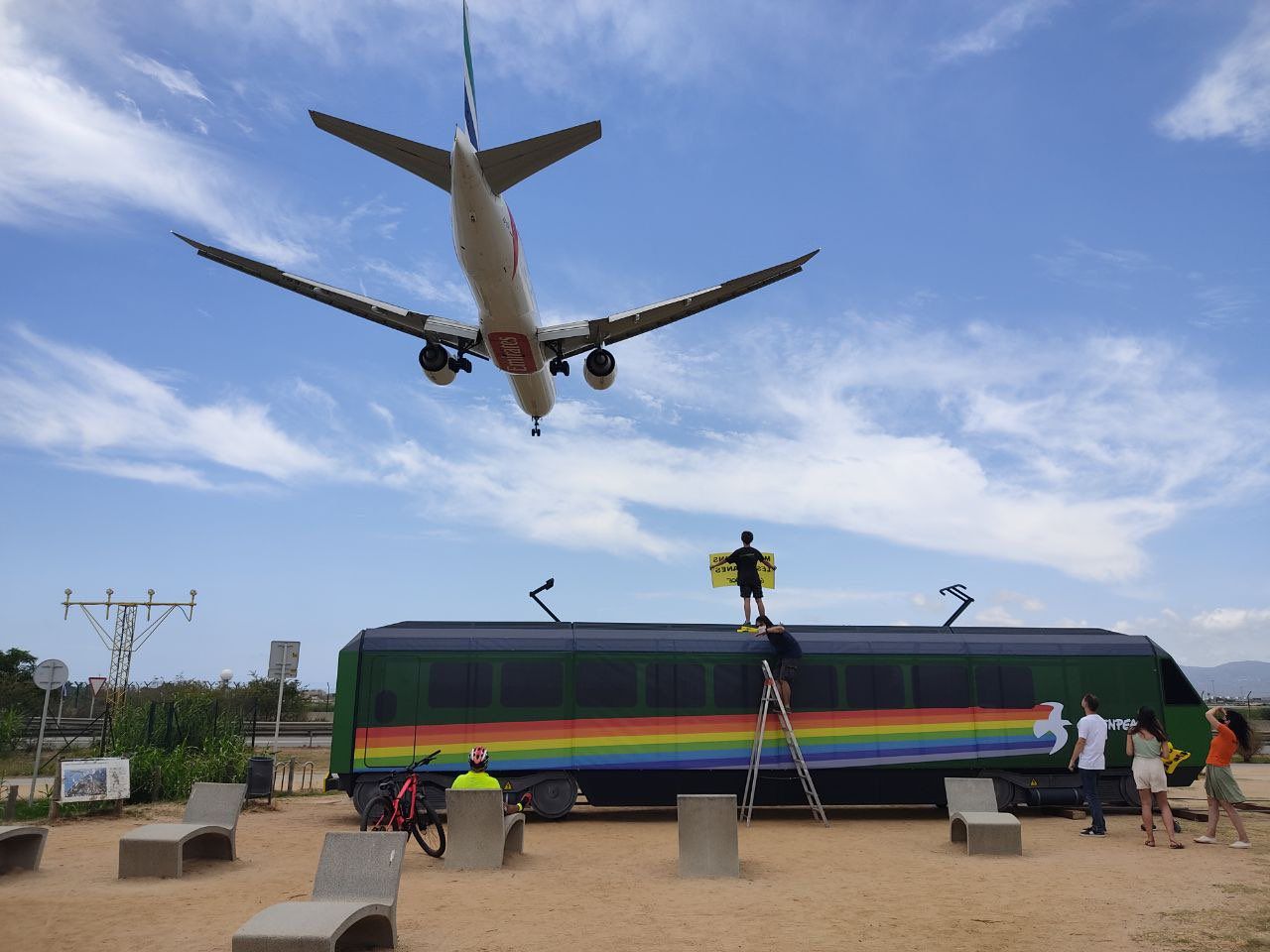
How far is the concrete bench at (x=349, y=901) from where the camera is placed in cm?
606

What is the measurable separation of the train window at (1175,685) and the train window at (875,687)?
4.42 meters

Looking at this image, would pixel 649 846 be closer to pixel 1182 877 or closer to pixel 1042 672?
pixel 1182 877

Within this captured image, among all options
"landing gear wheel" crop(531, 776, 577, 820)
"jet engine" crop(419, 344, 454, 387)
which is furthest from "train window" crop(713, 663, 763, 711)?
"jet engine" crop(419, 344, 454, 387)

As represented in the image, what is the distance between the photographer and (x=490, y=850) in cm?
1012

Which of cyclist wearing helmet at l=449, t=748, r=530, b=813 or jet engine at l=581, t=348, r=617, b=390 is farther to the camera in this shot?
jet engine at l=581, t=348, r=617, b=390

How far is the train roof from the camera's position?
1466 centimetres

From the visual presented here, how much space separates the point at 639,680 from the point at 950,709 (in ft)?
16.5

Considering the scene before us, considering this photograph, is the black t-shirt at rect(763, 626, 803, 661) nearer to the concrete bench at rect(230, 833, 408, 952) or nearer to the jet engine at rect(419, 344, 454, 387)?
the concrete bench at rect(230, 833, 408, 952)

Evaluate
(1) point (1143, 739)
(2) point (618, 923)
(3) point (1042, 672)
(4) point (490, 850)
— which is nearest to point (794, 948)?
(2) point (618, 923)

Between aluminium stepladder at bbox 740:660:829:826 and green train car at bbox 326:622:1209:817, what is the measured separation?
23 centimetres

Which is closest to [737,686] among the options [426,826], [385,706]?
[385,706]

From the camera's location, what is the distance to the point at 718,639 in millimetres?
15219

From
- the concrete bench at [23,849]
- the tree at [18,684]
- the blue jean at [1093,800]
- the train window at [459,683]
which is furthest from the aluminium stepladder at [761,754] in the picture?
the tree at [18,684]

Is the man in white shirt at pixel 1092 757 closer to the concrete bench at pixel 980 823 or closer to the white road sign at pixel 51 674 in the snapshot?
the concrete bench at pixel 980 823
